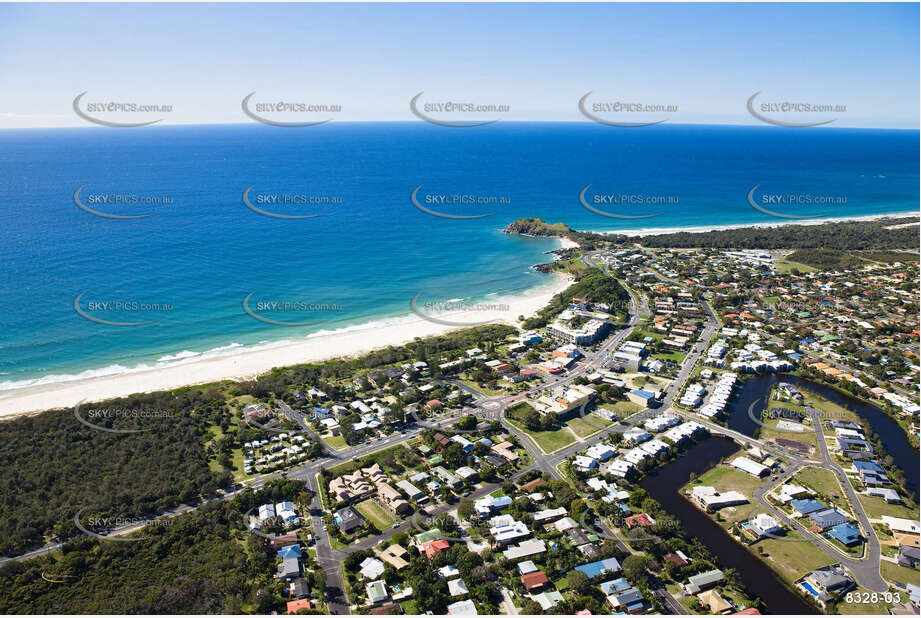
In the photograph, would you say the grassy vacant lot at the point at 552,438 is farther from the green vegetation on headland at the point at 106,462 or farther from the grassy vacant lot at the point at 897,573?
the green vegetation on headland at the point at 106,462

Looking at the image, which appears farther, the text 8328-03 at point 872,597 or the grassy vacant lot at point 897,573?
the grassy vacant lot at point 897,573

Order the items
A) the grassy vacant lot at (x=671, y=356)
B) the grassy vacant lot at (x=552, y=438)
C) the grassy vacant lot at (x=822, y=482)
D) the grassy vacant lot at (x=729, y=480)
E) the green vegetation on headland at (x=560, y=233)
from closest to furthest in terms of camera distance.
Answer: the grassy vacant lot at (x=822, y=482)
the grassy vacant lot at (x=729, y=480)
the grassy vacant lot at (x=552, y=438)
the grassy vacant lot at (x=671, y=356)
the green vegetation on headland at (x=560, y=233)

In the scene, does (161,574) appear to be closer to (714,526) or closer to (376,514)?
(376,514)

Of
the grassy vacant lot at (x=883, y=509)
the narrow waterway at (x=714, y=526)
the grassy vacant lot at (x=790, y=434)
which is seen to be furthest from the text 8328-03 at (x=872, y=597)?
the grassy vacant lot at (x=790, y=434)

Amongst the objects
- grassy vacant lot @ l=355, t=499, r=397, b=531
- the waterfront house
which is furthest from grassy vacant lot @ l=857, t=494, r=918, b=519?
grassy vacant lot @ l=355, t=499, r=397, b=531

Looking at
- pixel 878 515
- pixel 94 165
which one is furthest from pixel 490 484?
pixel 94 165

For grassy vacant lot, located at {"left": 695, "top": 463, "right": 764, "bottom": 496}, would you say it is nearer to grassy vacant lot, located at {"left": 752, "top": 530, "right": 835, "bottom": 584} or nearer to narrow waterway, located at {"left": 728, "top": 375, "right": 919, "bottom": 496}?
grassy vacant lot, located at {"left": 752, "top": 530, "right": 835, "bottom": 584}

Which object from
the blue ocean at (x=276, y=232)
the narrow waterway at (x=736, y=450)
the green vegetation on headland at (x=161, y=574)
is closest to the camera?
the green vegetation on headland at (x=161, y=574)

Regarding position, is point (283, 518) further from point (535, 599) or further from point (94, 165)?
point (94, 165)
